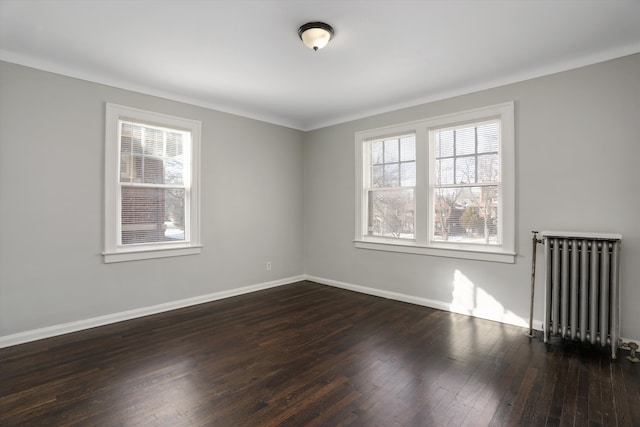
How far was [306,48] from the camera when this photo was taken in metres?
2.94

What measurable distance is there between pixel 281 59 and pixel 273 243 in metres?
2.86

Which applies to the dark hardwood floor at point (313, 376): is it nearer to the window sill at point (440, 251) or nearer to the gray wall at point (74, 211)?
the gray wall at point (74, 211)

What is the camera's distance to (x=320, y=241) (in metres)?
5.46

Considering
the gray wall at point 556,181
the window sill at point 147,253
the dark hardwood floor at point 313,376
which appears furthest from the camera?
the window sill at point 147,253

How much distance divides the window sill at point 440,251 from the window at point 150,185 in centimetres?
240

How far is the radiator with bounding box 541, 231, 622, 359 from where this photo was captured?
2.72 meters

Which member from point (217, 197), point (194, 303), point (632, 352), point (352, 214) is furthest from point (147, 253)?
point (632, 352)

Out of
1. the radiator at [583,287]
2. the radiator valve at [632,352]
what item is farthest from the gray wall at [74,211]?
the radiator valve at [632,352]

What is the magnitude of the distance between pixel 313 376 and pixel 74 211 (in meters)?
2.88

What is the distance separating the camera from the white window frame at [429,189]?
3.53 metres

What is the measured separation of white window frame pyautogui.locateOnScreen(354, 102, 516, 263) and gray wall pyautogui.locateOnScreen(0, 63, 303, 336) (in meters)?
1.82

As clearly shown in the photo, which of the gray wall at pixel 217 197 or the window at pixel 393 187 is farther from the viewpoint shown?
the window at pixel 393 187

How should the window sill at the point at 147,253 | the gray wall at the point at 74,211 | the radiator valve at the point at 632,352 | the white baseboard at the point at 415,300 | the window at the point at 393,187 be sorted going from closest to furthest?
the radiator valve at the point at 632,352
the gray wall at the point at 74,211
the white baseboard at the point at 415,300
the window sill at the point at 147,253
the window at the point at 393,187

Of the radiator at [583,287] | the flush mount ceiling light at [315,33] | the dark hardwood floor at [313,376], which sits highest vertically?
the flush mount ceiling light at [315,33]
